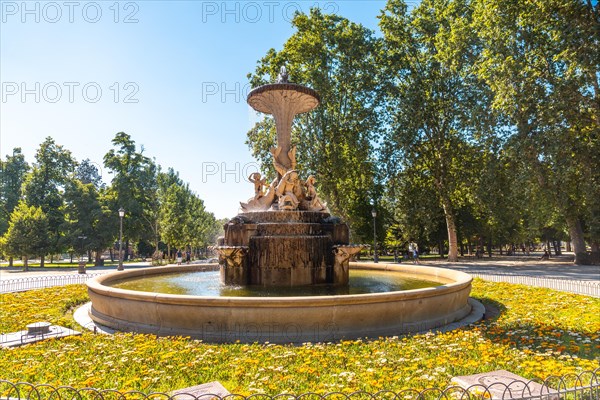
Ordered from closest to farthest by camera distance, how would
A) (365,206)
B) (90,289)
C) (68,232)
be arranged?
(90,289) → (68,232) → (365,206)

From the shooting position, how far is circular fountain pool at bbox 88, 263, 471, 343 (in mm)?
7129

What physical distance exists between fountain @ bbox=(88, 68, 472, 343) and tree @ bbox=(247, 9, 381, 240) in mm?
15567

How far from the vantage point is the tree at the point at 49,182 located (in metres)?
43.8

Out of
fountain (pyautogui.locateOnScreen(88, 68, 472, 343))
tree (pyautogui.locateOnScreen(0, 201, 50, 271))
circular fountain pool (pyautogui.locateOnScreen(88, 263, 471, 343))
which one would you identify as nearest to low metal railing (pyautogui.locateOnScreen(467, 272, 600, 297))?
fountain (pyautogui.locateOnScreen(88, 68, 472, 343))

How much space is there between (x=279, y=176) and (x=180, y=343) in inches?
359

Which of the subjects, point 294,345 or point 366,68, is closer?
point 294,345

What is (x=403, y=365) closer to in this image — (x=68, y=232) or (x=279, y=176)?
(x=279, y=176)

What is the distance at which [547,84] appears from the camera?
23766mm

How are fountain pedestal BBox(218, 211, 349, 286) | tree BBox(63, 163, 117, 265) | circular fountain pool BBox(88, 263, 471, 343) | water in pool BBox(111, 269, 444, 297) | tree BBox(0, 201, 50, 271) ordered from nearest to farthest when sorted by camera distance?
circular fountain pool BBox(88, 263, 471, 343) → water in pool BBox(111, 269, 444, 297) → fountain pedestal BBox(218, 211, 349, 286) → tree BBox(0, 201, 50, 271) → tree BBox(63, 163, 117, 265)

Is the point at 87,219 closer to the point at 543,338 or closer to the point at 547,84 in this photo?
the point at 547,84

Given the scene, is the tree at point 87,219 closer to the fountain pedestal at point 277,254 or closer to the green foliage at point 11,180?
the green foliage at point 11,180

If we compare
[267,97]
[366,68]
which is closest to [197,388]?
[267,97]

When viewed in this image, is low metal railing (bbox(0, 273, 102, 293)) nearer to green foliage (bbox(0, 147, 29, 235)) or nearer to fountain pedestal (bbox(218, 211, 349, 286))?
fountain pedestal (bbox(218, 211, 349, 286))

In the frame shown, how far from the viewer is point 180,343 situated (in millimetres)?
6590
